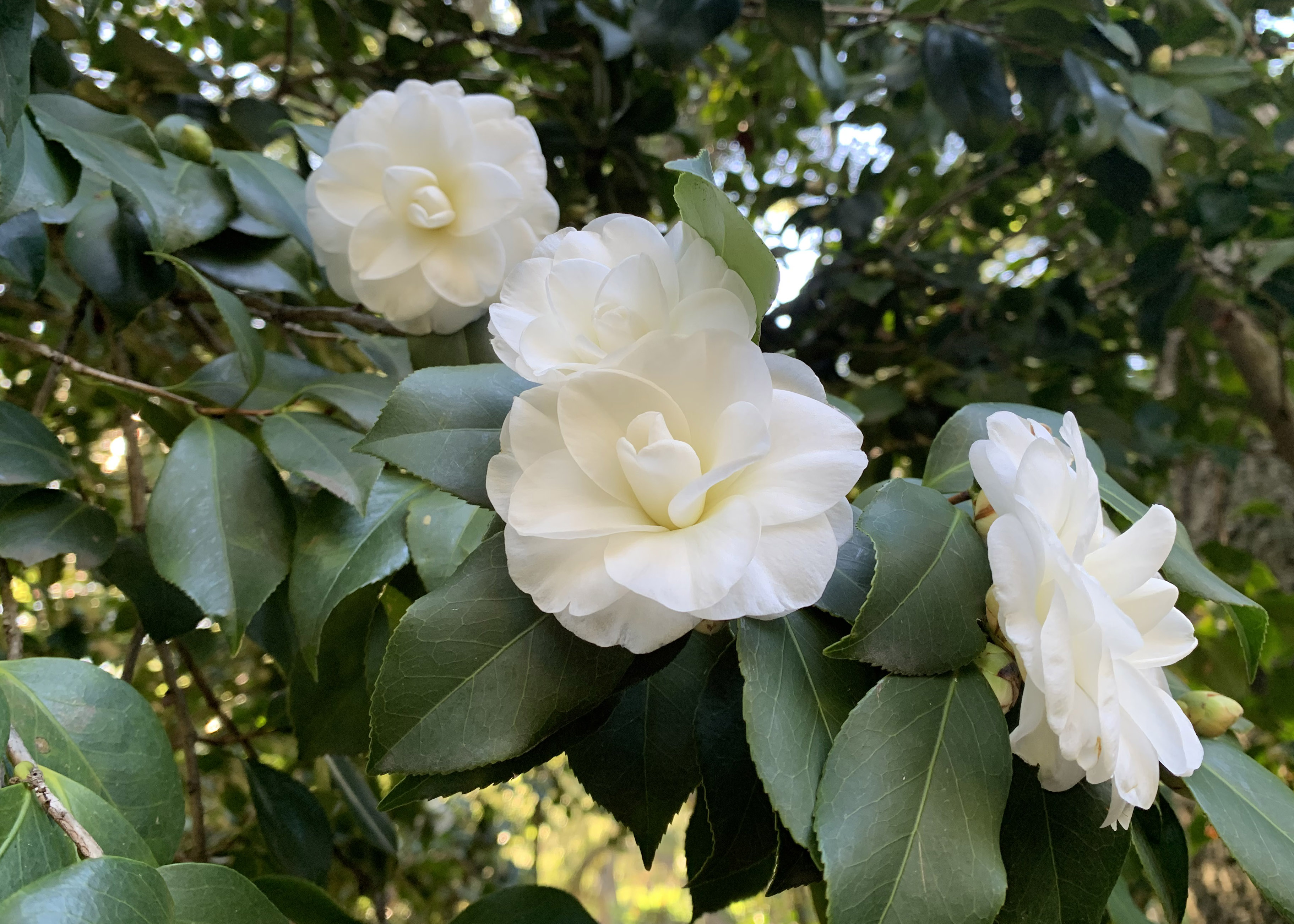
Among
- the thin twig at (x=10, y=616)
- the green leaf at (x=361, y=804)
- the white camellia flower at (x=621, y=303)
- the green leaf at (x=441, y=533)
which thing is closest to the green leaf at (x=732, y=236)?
the white camellia flower at (x=621, y=303)

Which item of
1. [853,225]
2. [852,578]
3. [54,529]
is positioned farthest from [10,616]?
[853,225]

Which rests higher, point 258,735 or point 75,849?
point 75,849

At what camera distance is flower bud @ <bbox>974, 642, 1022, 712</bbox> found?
0.35 m

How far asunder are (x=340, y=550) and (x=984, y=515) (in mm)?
395

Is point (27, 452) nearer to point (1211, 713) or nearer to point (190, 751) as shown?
point (190, 751)

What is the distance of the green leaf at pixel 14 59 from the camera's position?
1.28 ft

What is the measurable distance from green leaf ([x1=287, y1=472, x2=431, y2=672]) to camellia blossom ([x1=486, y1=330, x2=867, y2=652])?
0.20 meters

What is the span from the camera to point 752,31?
4.16 ft

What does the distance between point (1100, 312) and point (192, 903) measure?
157 cm

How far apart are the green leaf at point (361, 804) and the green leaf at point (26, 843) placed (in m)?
0.55

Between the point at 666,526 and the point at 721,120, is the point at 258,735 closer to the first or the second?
the point at 666,526

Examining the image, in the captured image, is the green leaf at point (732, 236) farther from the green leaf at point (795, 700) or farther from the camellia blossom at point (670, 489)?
the green leaf at point (795, 700)

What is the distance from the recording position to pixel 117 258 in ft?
1.99

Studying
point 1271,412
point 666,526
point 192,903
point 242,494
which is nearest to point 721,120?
point 1271,412
